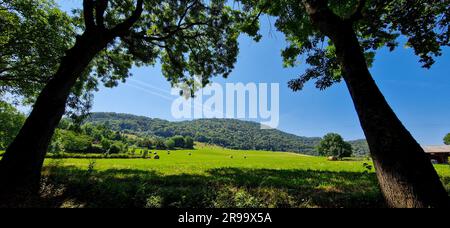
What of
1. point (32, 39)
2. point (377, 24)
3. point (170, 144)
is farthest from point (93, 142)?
point (377, 24)

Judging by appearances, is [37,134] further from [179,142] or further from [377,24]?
[179,142]

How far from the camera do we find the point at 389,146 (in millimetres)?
4062

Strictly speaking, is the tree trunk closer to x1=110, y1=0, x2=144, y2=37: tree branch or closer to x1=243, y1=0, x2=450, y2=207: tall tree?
x1=110, y1=0, x2=144, y2=37: tree branch

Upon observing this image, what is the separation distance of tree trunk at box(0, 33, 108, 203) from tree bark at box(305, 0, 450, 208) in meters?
9.26

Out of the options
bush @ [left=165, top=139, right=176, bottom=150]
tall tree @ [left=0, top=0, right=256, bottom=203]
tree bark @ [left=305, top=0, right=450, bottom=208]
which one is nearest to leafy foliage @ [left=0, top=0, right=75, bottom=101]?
tall tree @ [left=0, top=0, right=256, bottom=203]

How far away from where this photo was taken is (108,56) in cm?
1430

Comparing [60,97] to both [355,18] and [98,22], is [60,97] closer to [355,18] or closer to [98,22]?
[98,22]

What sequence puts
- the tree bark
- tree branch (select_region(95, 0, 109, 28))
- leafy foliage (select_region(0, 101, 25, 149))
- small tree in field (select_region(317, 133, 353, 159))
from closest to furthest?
the tree bark, tree branch (select_region(95, 0, 109, 28)), leafy foliage (select_region(0, 101, 25, 149)), small tree in field (select_region(317, 133, 353, 159))

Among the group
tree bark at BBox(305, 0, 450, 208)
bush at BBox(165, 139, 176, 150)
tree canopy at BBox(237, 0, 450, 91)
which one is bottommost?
bush at BBox(165, 139, 176, 150)

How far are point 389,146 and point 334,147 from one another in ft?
376

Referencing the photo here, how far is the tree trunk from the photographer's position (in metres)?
6.07

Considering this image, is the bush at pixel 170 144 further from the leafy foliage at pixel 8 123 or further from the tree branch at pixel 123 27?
the tree branch at pixel 123 27
